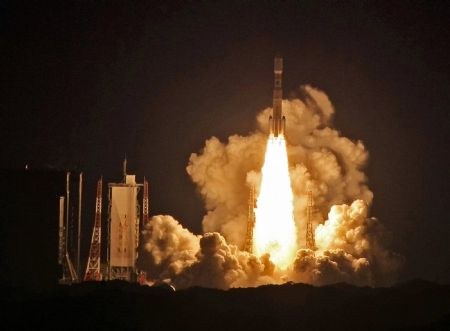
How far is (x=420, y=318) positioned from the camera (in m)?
164

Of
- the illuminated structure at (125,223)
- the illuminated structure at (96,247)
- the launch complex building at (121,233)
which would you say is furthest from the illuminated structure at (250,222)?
the illuminated structure at (96,247)

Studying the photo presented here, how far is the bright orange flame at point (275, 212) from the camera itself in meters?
177

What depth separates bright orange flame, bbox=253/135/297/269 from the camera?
17675 centimetres

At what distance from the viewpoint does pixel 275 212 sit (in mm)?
178125

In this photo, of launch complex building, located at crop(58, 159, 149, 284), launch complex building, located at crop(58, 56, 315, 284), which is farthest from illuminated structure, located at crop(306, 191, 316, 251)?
launch complex building, located at crop(58, 159, 149, 284)

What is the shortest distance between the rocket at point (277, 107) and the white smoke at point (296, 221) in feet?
9.12

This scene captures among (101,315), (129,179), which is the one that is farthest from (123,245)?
(101,315)

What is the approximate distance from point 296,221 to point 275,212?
255cm

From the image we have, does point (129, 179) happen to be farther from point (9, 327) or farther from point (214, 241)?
point (9, 327)

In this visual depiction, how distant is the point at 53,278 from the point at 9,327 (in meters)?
11.9

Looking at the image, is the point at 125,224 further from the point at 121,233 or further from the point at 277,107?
the point at 277,107

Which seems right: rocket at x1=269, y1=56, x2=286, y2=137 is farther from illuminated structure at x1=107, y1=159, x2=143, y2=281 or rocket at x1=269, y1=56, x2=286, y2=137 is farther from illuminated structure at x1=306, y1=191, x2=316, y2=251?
illuminated structure at x1=107, y1=159, x2=143, y2=281

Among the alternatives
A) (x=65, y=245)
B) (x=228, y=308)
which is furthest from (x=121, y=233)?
(x=228, y=308)

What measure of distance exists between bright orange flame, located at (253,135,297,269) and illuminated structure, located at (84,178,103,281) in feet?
30.1
